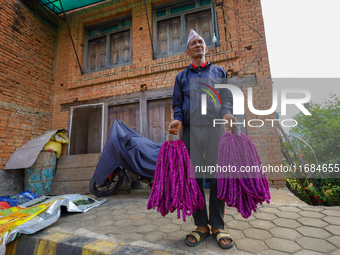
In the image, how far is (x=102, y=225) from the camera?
227 cm

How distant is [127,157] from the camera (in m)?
3.56

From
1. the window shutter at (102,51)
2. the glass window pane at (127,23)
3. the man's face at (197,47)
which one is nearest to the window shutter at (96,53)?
the window shutter at (102,51)

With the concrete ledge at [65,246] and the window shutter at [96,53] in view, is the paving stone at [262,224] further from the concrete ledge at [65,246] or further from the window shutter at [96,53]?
the window shutter at [96,53]

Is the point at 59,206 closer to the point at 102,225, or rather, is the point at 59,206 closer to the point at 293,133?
the point at 102,225

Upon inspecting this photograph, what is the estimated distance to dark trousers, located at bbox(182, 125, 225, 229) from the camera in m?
1.62

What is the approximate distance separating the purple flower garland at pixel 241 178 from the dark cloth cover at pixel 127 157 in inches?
87.0

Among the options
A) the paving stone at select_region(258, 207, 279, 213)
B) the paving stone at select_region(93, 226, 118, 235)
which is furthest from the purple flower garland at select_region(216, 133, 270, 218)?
the paving stone at select_region(93, 226, 118, 235)

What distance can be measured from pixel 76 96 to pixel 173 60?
134 inches

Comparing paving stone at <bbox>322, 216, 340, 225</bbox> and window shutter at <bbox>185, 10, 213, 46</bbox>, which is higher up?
window shutter at <bbox>185, 10, 213, 46</bbox>

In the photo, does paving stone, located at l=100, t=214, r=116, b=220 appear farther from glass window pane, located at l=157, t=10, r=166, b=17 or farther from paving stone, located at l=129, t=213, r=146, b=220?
glass window pane, located at l=157, t=10, r=166, b=17

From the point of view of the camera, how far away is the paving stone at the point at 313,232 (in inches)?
65.9

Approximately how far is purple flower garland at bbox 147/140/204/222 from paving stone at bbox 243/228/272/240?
0.70m

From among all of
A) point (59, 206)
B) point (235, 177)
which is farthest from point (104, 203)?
point (235, 177)

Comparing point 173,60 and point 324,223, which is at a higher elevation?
point 173,60
